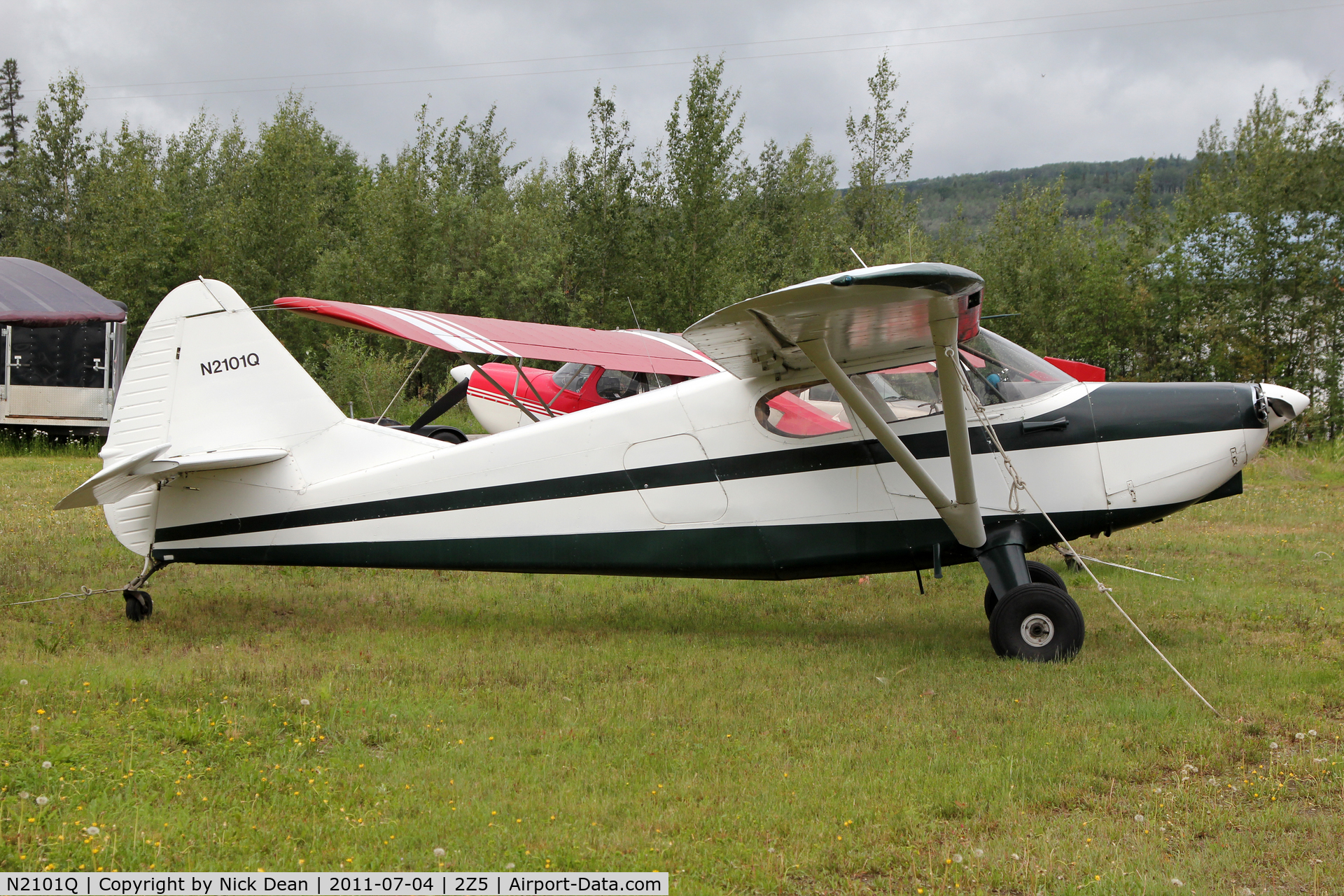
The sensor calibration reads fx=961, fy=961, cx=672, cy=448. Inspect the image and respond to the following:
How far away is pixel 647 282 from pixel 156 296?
1916 centimetres

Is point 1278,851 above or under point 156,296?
under

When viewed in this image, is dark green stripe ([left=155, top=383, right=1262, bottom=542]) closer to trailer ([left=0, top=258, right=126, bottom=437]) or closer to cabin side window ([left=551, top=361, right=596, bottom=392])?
cabin side window ([left=551, top=361, right=596, bottom=392])

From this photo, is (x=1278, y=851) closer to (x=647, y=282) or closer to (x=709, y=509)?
(x=709, y=509)

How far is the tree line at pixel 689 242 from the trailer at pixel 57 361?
23.9 feet

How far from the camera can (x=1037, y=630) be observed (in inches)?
264

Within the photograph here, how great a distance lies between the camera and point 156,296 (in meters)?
33.7

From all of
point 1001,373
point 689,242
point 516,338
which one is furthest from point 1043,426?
point 689,242

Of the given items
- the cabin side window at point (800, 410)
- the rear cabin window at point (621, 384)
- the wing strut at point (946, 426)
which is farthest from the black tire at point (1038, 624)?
the rear cabin window at point (621, 384)

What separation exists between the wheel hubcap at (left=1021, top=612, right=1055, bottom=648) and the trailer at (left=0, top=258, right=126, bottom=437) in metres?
19.9

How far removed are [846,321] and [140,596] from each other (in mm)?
5809

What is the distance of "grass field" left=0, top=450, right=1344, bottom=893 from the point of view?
3779mm

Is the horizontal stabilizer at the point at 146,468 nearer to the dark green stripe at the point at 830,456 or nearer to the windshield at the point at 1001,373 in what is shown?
the dark green stripe at the point at 830,456

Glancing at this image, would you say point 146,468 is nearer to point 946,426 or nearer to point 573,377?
point 946,426

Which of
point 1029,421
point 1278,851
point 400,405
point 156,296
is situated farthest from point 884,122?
point 1278,851
